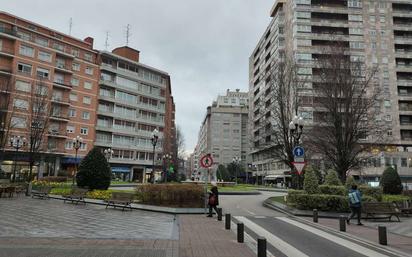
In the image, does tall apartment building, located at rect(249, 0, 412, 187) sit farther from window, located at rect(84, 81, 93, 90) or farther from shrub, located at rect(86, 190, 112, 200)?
shrub, located at rect(86, 190, 112, 200)

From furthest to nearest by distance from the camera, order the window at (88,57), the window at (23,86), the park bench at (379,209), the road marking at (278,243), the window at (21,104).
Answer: the window at (88,57) < the window at (23,86) < the window at (21,104) < the park bench at (379,209) < the road marking at (278,243)

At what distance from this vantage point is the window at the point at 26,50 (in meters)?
53.7

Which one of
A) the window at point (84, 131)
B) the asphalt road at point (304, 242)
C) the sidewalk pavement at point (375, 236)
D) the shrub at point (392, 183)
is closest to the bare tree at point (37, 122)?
the window at point (84, 131)

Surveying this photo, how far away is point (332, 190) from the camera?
19.5 m

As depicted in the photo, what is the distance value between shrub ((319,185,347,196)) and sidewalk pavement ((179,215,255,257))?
852 cm

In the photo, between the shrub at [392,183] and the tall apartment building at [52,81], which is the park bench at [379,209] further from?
the tall apartment building at [52,81]

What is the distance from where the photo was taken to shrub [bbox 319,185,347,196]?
19.3m

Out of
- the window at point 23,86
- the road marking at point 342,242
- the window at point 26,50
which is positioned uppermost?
the window at point 26,50

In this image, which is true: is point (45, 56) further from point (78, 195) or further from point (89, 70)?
point (78, 195)

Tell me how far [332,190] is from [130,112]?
56870 mm

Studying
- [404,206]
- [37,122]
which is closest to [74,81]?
[37,122]

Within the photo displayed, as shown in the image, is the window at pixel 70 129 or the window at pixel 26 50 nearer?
the window at pixel 26 50

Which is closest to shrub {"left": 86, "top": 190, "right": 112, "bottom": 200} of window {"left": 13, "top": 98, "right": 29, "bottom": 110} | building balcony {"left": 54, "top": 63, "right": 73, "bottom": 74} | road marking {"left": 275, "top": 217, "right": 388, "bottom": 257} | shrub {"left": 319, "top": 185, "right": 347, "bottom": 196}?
road marking {"left": 275, "top": 217, "right": 388, "bottom": 257}

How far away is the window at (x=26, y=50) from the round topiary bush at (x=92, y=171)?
3836cm
